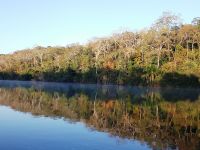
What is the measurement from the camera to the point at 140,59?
281 feet

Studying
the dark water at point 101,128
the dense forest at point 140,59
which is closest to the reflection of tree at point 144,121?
the dark water at point 101,128

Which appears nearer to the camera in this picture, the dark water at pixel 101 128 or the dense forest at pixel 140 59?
the dark water at pixel 101 128

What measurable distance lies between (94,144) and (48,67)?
9881 centimetres

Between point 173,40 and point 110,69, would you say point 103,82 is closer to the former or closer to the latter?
point 110,69

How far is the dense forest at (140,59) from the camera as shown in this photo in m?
75.2

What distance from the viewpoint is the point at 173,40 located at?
276 ft

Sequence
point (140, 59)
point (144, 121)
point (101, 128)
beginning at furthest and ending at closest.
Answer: point (140, 59)
point (144, 121)
point (101, 128)

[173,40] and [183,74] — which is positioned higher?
[173,40]

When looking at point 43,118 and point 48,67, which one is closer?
point 43,118

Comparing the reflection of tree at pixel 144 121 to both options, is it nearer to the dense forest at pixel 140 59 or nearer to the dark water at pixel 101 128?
the dark water at pixel 101 128

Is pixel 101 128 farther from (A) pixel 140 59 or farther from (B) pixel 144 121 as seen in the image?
(A) pixel 140 59

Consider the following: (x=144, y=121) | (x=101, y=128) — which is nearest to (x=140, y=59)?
(x=144, y=121)

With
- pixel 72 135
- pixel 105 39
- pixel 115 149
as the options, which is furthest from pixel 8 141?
pixel 105 39

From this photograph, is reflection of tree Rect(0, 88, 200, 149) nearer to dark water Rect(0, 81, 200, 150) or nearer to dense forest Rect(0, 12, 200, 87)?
dark water Rect(0, 81, 200, 150)
